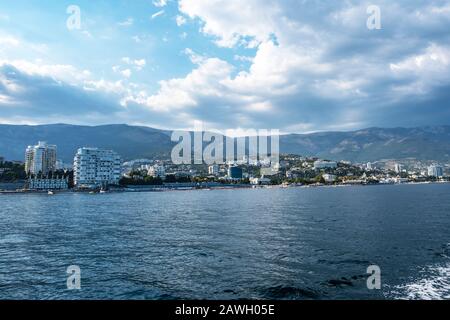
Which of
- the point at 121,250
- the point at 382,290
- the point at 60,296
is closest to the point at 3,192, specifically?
the point at 121,250

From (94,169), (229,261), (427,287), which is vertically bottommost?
(427,287)

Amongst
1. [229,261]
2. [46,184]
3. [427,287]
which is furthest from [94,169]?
[427,287]

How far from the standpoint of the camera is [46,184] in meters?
174

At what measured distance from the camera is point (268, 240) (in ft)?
111

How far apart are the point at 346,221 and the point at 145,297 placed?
35540 mm

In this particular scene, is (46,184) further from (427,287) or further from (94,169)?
(427,287)

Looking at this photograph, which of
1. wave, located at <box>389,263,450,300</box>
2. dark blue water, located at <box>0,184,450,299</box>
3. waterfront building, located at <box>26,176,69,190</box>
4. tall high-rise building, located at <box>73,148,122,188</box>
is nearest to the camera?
wave, located at <box>389,263,450,300</box>

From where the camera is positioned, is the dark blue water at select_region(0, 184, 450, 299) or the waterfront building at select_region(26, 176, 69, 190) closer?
the dark blue water at select_region(0, 184, 450, 299)

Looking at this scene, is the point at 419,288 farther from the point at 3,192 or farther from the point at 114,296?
the point at 3,192

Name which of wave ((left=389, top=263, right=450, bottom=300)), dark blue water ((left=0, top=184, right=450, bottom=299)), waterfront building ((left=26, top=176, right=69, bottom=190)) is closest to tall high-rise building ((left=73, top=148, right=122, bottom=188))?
waterfront building ((left=26, top=176, right=69, bottom=190))

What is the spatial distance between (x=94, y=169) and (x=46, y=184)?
81.2 ft

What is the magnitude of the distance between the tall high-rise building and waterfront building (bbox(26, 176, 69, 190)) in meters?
8.47

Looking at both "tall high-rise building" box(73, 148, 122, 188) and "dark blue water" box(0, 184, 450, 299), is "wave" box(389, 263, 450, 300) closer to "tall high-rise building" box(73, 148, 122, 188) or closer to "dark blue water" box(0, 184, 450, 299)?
"dark blue water" box(0, 184, 450, 299)

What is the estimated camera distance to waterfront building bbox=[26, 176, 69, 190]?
173125 millimetres
